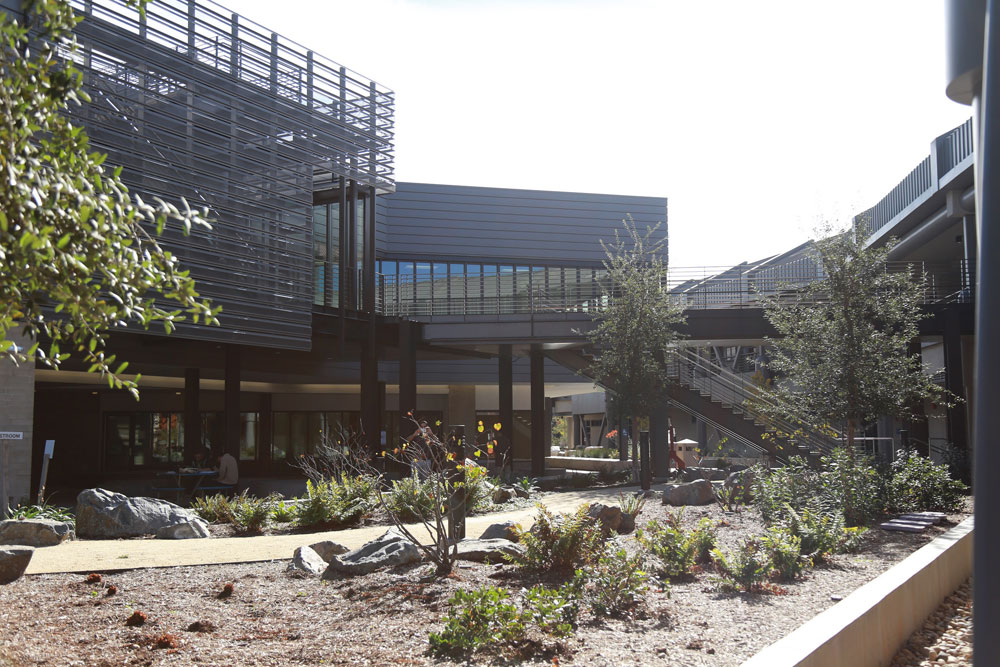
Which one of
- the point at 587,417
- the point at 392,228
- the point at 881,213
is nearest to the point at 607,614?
the point at 881,213

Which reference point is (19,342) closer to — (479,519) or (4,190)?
(479,519)

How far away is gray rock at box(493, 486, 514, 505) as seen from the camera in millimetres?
17312

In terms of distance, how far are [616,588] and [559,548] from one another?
4.94 ft

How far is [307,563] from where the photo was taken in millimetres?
9219

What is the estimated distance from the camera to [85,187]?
3.96 m

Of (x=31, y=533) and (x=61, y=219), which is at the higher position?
(x=61, y=219)

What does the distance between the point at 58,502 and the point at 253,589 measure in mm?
15793

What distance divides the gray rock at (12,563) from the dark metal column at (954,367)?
76.5ft

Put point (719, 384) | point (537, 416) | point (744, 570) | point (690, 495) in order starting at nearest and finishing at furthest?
point (744, 570)
point (690, 495)
point (719, 384)
point (537, 416)

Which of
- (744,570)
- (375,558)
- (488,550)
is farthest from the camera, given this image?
(488,550)

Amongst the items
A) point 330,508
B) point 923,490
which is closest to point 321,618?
point 330,508

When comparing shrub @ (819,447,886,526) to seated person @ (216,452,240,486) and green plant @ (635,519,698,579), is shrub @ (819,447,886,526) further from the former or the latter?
seated person @ (216,452,240,486)

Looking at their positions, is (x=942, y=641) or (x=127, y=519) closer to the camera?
(x=942, y=641)

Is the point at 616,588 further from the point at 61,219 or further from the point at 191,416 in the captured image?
the point at 191,416
